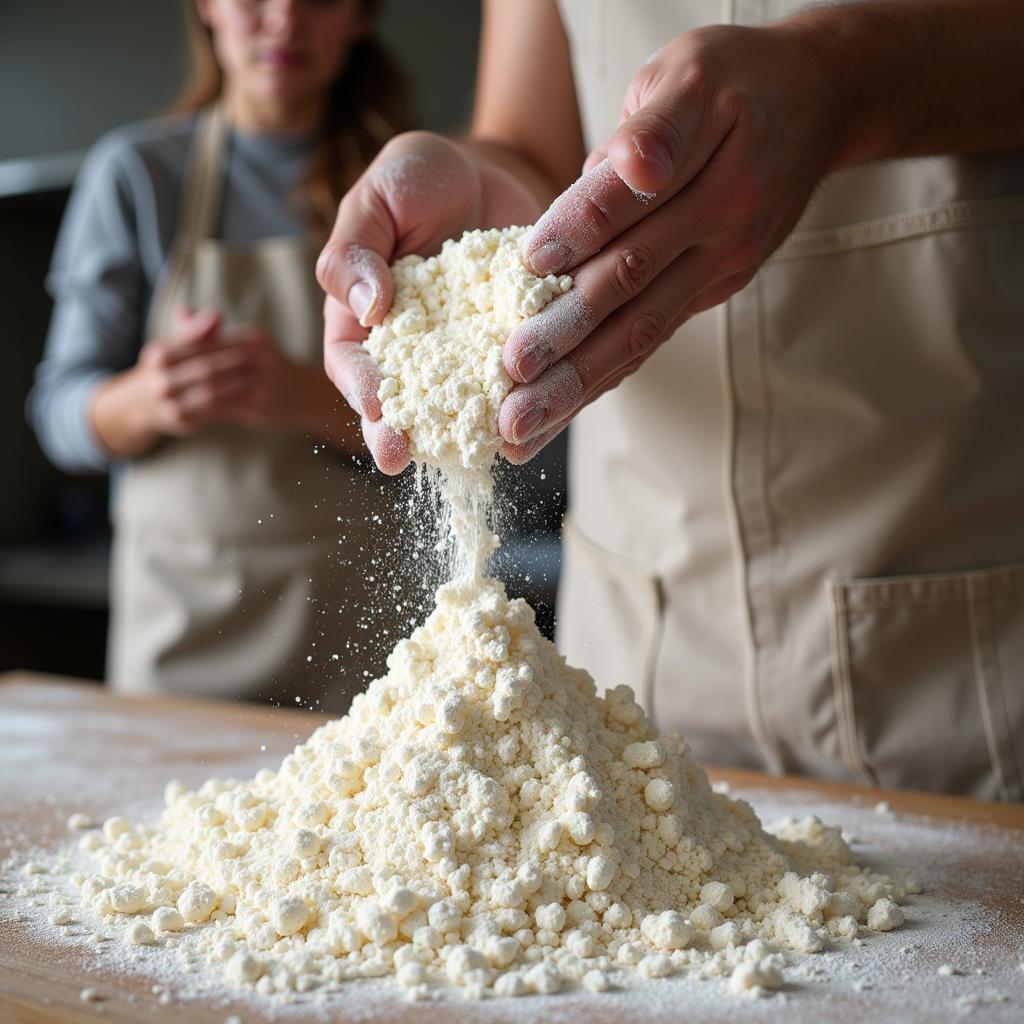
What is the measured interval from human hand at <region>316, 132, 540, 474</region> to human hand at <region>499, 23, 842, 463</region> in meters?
0.11

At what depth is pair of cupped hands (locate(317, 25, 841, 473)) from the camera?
69 cm

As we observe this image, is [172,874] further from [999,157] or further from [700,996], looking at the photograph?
[999,157]

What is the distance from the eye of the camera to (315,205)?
165cm

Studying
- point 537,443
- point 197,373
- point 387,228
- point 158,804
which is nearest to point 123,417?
point 197,373

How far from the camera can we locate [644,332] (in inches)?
28.7

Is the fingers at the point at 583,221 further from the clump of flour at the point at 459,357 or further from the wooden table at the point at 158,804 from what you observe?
the wooden table at the point at 158,804

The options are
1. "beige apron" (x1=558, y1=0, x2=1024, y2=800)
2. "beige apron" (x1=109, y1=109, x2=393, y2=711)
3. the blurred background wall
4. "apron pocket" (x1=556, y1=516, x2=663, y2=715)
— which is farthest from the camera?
the blurred background wall

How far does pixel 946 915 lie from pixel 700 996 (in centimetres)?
21

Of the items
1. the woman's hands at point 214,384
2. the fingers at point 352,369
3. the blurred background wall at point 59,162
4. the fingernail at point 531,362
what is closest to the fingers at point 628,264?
the fingernail at point 531,362

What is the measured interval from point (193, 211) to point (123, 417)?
0.32m

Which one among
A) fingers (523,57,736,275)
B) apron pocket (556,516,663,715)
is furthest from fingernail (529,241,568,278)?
apron pocket (556,516,663,715)

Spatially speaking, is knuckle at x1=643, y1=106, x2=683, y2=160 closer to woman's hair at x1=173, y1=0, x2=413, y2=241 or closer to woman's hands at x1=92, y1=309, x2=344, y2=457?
woman's hands at x1=92, y1=309, x2=344, y2=457

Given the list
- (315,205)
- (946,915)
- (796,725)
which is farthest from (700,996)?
(315,205)

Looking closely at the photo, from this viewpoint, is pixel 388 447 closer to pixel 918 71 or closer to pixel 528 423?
pixel 528 423
